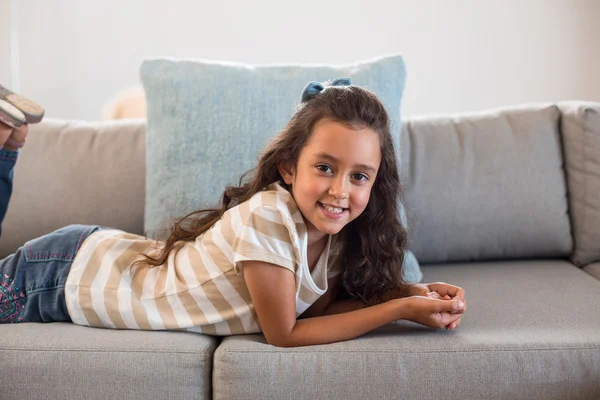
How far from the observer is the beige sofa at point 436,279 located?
3.93 feet

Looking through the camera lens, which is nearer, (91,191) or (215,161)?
(215,161)

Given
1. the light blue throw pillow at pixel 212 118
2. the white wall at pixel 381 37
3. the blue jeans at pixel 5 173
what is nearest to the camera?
the blue jeans at pixel 5 173

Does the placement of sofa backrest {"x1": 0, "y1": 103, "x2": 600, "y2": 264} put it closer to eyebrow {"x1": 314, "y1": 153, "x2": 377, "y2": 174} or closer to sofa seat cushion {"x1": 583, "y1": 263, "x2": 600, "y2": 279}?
sofa seat cushion {"x1": 583, "y1": 263, "x2": 600, "y2": 279}

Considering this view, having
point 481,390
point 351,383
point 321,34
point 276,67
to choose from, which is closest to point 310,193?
point 351,383

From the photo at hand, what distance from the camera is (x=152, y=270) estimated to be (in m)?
1.47

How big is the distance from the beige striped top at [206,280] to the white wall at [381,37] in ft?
4.34

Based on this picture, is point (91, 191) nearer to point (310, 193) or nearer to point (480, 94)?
point (310, 193)

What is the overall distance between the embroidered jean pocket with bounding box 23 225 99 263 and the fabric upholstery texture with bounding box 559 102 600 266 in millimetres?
1344

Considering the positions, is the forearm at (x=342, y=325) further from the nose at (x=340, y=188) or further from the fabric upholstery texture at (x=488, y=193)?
the fabric upholstery texture at (x=488, y=193)

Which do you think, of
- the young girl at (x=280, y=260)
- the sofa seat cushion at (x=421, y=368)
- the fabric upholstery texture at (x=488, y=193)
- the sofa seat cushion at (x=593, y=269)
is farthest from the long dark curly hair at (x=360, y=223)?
the sofa seat cushion at (x=593, y=269)

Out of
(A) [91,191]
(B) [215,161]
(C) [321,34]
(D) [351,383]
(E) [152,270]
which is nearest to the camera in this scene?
(D) [351,383]

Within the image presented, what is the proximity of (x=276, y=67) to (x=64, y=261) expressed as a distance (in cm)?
75

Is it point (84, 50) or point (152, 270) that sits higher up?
point (84, 50)

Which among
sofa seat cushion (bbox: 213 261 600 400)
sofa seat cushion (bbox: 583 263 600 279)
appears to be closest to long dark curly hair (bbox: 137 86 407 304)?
sofa seat cushion (bbox: 213 261 600 400)
